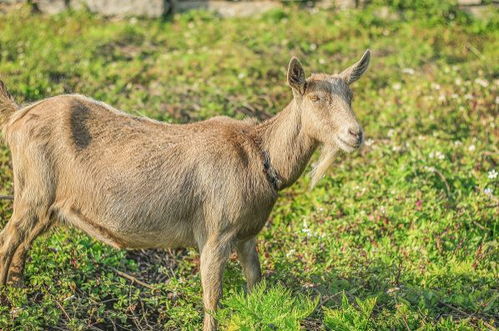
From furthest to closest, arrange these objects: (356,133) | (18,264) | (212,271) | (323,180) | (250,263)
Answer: (323,180)
(18,264)
(250,263)
(212,271)
(356,133)

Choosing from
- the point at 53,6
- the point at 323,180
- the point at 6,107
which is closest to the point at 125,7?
the point at 53,6

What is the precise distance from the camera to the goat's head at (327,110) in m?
4.88

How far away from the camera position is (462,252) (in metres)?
6.20

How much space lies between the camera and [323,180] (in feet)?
24.0

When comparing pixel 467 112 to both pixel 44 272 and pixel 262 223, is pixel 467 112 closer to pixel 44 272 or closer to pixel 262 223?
pixel 262 223

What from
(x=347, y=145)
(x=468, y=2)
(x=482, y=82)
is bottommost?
(x=482, y=82)

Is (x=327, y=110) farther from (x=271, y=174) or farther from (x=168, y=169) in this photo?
(x=168, y=169)

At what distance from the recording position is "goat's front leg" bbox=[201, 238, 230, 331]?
16.1 feet

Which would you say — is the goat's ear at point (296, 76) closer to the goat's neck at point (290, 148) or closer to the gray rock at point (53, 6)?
the goat's neck at point (290, 148)

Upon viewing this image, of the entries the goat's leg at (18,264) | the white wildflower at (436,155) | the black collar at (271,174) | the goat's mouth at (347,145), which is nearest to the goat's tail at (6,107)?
the goat's leg at (18,264)

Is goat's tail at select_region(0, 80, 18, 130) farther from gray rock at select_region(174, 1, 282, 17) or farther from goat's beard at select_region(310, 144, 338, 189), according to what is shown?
gray rock at select_region(174, 1, 282, 17)

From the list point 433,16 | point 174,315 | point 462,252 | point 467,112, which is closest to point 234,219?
point 174,315

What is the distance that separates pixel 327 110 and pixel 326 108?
0.02m

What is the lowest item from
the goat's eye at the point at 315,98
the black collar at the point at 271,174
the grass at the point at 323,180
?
the grass at the point at 323,180
